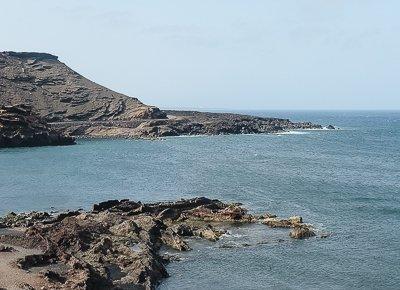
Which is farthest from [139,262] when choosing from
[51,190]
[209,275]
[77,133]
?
[77,133]

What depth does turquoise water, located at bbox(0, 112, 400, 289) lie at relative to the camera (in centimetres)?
4769

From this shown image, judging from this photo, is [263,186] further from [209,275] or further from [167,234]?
[209,275]

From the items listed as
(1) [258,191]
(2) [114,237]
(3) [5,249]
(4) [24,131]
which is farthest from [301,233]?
(4) [24,131]

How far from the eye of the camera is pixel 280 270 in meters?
48.0

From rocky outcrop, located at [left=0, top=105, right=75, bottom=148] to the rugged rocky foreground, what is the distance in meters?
87.8

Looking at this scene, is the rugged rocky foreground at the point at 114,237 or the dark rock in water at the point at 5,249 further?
the dark rock in water at the point at 5,249

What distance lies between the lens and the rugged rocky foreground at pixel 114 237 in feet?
138

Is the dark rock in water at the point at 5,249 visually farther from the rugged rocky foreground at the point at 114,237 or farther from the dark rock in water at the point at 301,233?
the dark rock in water at the point at 301,233

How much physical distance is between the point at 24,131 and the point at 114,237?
351 ft

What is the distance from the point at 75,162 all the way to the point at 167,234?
68.0 metres

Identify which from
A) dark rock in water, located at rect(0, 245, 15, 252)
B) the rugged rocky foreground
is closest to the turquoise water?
the rugged rocky foreground

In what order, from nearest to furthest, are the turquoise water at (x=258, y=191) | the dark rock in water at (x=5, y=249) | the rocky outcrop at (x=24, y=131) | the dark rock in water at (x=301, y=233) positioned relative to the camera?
the turquoise water at (x=258, y=191) < the dark rock in water at (x=5, y=249) < the dark rock in water at (x=301, y=233) < the rocky outcrop at (x=24, y=131)

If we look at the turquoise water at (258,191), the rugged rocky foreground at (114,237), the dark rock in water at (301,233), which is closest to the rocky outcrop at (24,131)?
the turquoise water at (258,191)

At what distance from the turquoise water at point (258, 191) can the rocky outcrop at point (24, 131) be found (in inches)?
284
